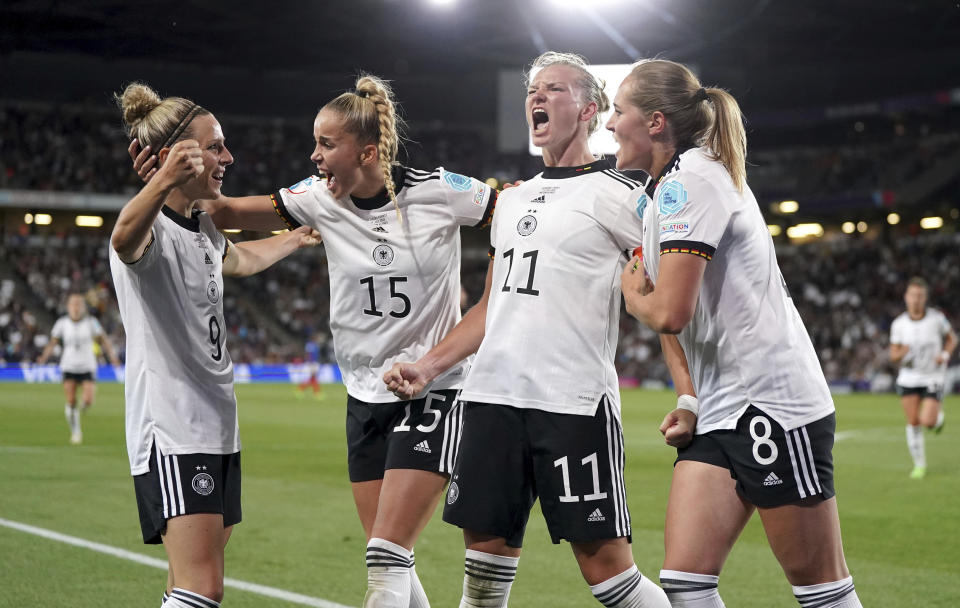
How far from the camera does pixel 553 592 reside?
6.41m

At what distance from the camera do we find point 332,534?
8289 mm

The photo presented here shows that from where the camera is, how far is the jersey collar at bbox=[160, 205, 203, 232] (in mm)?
3732

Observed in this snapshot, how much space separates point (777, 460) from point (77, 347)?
47.4 feet

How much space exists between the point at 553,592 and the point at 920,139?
43922mm

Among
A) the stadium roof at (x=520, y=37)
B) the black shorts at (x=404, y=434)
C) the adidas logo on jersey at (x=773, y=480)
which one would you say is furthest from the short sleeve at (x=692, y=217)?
the stadium roof at (x=520, y=37)

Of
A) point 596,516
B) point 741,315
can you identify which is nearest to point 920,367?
point 596,516

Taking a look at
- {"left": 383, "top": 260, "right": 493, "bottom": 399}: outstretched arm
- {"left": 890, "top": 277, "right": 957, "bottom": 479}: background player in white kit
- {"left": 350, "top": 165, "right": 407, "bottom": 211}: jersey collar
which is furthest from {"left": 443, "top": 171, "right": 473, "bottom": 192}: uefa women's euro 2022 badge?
{"left": 890, "top": 277, "right": 957, "bottom": 479}: background player in white kit

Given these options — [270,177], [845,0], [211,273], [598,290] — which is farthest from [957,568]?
[270,177]

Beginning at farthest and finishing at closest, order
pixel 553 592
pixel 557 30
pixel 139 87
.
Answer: pixel 557 30, pixel 553 592, pixel 139 87

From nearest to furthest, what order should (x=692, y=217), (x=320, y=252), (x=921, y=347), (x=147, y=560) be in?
(x=692, y=217)
(x=147, y=560)
(x=921, y=347)
(x=320, y=252)

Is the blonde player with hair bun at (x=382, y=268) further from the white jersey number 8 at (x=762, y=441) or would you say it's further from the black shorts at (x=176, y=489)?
the white jersey number 8 at (x=762, y=441)

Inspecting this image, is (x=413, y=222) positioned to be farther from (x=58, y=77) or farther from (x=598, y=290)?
(x=58, y=77)

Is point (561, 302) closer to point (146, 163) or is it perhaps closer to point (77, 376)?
point (146, 163)

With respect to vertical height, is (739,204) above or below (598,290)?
above
